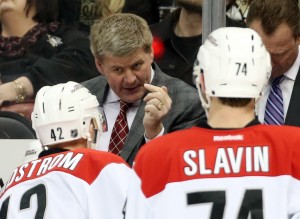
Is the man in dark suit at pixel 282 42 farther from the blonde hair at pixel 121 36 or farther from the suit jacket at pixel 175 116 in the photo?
the blonde hair at pixel 121 36

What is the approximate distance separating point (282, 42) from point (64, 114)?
49.3 inches

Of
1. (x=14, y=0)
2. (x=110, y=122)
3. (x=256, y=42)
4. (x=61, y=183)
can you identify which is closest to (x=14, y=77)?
(x=14, y=0)

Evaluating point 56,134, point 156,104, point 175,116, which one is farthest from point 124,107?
point 56,134

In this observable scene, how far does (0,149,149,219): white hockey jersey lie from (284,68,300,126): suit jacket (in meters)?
1.09

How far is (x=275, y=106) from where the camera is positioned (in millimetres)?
4984

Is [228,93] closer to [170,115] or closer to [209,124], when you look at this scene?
[209,124]

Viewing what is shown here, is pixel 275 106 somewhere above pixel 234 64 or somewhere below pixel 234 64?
below

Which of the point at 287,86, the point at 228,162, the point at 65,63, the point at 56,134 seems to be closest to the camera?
the point at 228,162

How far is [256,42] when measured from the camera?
3758 mm

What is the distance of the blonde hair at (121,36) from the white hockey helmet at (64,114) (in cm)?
62


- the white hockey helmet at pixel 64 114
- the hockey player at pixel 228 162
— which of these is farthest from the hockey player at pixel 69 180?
the hockey player at pixel 228 162

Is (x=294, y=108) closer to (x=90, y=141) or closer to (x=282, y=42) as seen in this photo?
(x=282, y=42)

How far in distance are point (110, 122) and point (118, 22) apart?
46 cm

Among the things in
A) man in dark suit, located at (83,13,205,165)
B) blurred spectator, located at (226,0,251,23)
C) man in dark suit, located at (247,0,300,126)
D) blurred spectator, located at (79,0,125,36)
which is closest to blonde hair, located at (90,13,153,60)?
man in dark suit, located at (83,13,205,165)
